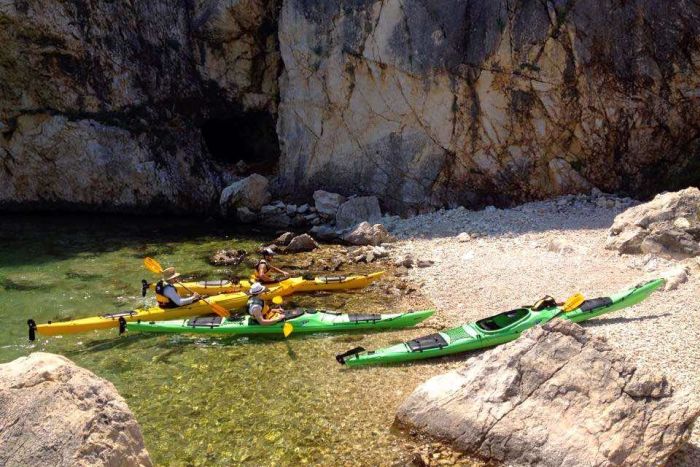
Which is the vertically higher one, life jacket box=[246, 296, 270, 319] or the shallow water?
life jacket box=[246, 296, 270, 319]

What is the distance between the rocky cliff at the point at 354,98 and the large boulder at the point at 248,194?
0.82 meters

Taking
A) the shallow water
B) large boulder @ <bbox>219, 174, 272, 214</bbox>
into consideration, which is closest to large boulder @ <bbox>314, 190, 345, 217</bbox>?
large boulder @ <bbox>219, 174, 272, 214</bbox>

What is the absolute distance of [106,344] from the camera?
1073 centimetres

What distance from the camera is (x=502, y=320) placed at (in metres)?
10.0

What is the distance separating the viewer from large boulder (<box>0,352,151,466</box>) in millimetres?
4934

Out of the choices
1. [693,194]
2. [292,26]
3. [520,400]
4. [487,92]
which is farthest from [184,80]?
[520,400]

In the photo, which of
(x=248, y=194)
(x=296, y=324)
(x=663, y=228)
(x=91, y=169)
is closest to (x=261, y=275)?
(x=296, y=324)

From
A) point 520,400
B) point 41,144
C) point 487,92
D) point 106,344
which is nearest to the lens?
point 520,400

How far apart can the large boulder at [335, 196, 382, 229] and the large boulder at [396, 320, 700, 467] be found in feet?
36.3

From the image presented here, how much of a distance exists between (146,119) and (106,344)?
12.1m

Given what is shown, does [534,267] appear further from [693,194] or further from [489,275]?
[693,194]

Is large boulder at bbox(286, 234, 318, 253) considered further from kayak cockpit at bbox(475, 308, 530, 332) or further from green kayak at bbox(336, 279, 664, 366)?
kayak cockpit at bbox(475, 308, 530, 332)

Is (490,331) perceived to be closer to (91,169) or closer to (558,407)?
(558,407)

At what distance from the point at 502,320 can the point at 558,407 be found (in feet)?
11.3
